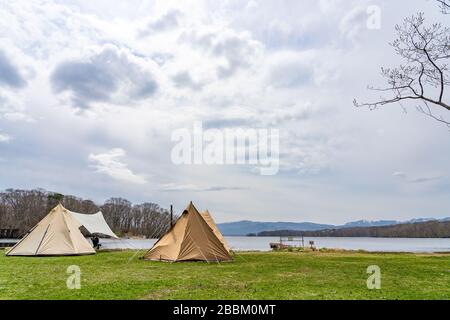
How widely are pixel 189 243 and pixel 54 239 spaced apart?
9017mm

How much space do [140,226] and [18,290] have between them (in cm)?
9744

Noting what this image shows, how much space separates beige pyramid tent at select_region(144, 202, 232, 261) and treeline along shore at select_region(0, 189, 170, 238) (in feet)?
157

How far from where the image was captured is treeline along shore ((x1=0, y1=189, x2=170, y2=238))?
81250 millimetres

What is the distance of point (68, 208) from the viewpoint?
86.1 metres

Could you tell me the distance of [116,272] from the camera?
14289mm

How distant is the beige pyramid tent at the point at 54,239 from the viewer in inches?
880

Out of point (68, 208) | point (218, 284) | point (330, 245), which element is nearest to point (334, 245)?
point (330, 245)

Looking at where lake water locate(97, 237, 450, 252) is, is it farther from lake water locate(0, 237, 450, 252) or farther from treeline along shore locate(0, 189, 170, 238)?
treeline along shore locate(0, 189, 170, 238)

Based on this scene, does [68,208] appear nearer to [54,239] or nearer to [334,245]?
[334,245]

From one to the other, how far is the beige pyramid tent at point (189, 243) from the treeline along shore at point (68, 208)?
47.7 m

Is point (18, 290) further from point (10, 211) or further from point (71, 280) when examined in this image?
point (10, 211)

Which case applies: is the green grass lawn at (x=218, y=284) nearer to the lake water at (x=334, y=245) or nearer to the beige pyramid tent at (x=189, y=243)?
the beige pyramid tent at (x=189, y=243)

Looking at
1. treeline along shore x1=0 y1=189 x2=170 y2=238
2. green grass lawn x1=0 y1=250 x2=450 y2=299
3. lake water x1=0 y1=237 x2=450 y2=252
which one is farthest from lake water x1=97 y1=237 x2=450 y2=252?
green grass lawn x1=0 y1=250 x2=450 y2=299

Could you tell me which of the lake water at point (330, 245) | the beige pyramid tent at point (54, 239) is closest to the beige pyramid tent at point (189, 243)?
the beige pyramid tent at point (54, 239)
